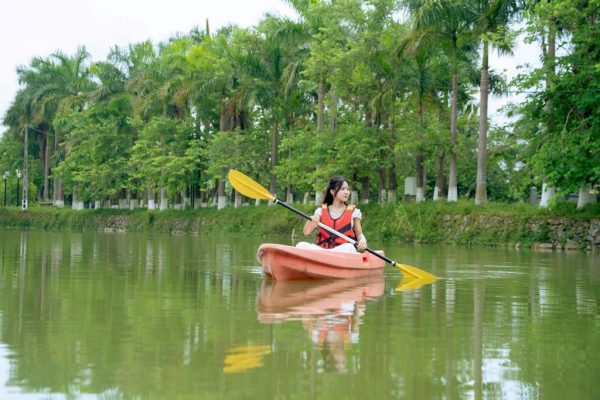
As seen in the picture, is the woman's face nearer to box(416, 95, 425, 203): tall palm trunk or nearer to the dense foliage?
the dense foliage

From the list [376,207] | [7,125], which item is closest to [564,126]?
[376,207]

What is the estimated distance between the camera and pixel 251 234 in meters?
45.9

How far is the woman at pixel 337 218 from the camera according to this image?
15625mm

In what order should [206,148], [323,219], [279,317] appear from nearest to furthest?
[279,317] < [323,219] < [206,148]

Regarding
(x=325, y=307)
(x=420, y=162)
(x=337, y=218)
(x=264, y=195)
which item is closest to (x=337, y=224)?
(x=337, y=218)

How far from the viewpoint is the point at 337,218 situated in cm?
1585

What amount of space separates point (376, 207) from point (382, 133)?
3083mm

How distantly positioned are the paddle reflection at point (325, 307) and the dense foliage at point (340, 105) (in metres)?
13.6

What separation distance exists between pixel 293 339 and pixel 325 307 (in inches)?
115

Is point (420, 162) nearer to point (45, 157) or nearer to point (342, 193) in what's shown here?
point (342, 193)

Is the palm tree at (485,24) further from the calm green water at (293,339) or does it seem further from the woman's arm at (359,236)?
the calm green water at (293,339)

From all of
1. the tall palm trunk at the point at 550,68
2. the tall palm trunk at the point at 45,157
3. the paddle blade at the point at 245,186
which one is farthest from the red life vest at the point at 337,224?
the tall palm trunk at the point at 45,157

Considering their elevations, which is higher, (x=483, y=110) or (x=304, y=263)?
(x=483, y=110)

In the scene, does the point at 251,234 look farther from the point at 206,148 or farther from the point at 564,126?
the point at 564,126
